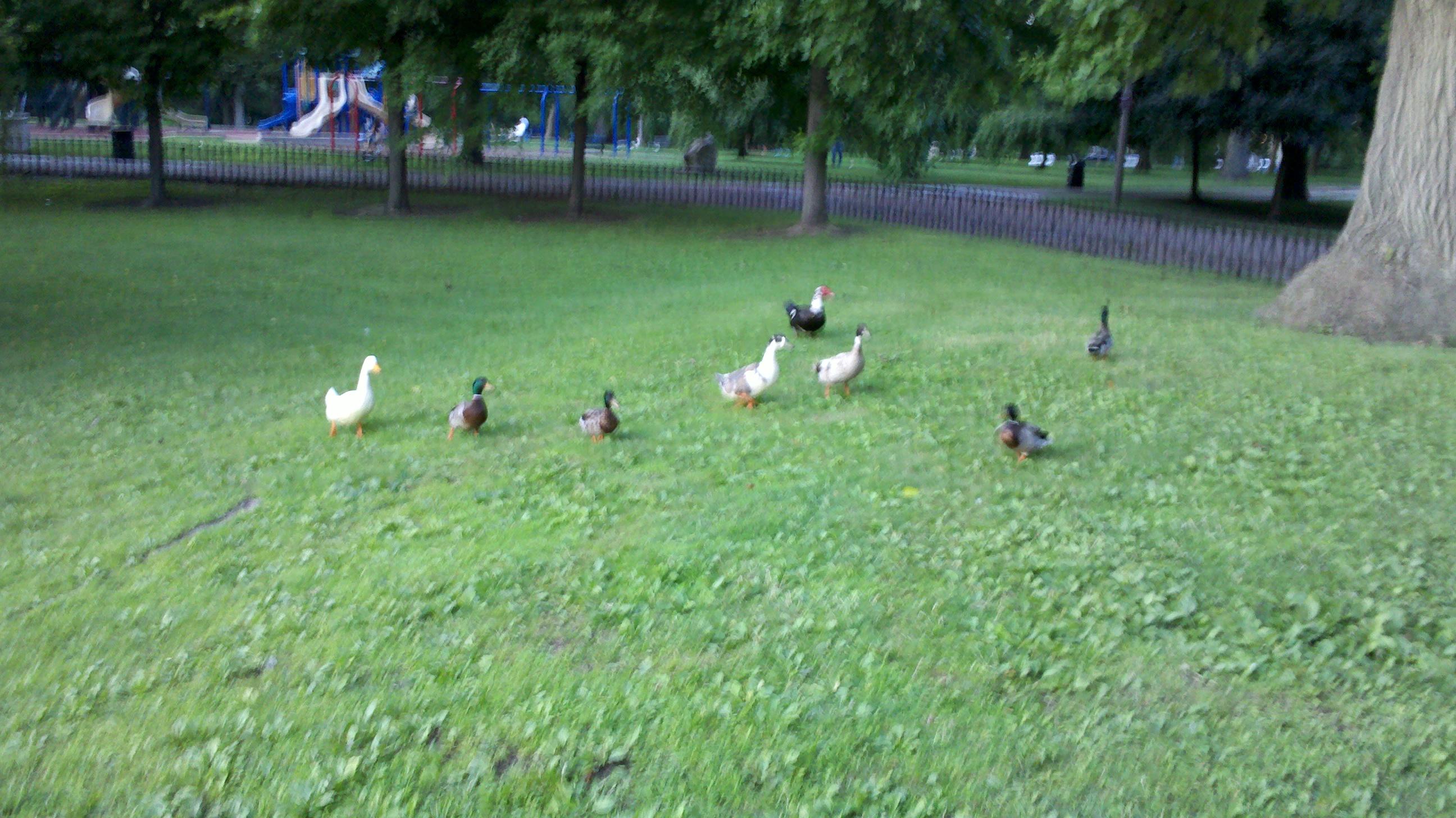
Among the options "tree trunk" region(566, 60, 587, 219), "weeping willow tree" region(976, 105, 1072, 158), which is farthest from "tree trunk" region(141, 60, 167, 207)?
"weeping willow tree" region(976, 105, 1072, 158)

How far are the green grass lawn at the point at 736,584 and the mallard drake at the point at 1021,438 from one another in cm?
15

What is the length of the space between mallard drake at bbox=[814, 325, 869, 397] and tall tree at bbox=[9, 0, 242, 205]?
66.4 feet

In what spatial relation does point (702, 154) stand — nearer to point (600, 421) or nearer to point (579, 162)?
point (579, 162)

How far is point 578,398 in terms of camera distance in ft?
36.7

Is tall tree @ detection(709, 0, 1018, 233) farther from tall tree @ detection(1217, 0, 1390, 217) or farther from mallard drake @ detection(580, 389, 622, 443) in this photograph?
mallard drake @ detection(580, 389, 622, 443)

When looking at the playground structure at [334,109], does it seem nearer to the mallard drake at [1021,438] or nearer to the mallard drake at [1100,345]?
the mallard drake at [1100,345]

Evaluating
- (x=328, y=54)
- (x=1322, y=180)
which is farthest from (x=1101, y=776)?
(x=1322, y=180)

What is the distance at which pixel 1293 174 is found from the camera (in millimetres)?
37438

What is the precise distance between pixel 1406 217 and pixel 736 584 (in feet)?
37.9

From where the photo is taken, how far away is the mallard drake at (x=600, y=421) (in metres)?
9.31

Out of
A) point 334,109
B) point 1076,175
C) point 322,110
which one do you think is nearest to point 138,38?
point 1076,175

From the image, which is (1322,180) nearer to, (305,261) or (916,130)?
(916,130)

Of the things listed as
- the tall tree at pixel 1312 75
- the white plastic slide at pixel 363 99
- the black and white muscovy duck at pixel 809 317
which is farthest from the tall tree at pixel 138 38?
the white plastic slide at pixel 363 99

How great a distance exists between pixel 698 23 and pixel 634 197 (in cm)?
1110
